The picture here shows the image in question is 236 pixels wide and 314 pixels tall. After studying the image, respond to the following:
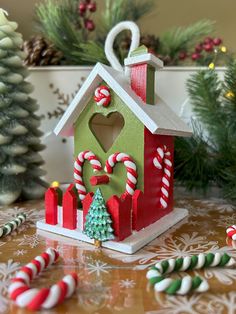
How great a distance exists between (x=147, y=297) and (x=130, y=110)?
363 mm

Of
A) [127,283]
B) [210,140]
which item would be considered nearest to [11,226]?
[127,283]

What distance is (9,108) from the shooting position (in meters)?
0.87

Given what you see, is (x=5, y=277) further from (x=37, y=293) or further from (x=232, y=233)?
A: (x=232, y=233)

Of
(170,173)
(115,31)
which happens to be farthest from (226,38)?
(170,173)

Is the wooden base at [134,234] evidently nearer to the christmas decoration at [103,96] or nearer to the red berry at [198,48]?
the christmas decoration at [103,96]

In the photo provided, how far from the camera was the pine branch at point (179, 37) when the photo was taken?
1073mm

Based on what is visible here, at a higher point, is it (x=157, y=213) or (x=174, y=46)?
(x=174, y=46)

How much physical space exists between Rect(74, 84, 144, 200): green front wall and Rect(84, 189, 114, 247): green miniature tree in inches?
5.0

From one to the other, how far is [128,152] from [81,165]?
0.42 feet

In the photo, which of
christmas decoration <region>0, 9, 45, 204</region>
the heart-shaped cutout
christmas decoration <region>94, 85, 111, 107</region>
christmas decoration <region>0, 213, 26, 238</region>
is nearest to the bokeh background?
christmas decoration <region>0, 9, 45, 204</region>

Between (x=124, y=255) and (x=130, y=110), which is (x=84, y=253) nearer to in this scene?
(x=124, y=255)

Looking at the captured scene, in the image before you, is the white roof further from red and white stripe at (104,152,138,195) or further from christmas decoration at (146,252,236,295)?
christmas decoration at (146,252,236,295)

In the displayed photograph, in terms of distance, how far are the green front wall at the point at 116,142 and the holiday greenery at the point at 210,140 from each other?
0.88ft

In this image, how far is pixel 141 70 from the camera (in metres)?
0.68
